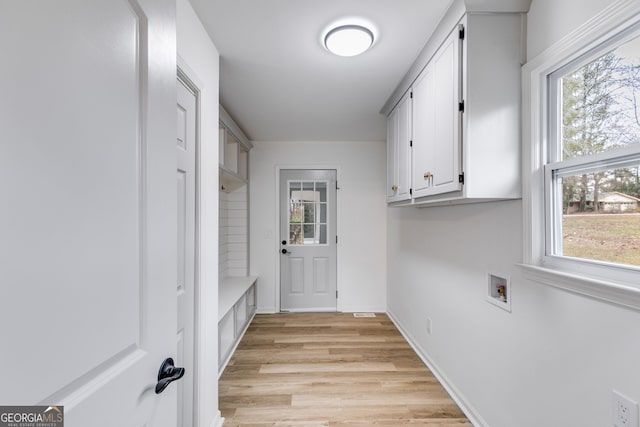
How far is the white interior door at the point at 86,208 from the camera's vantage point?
0.45m

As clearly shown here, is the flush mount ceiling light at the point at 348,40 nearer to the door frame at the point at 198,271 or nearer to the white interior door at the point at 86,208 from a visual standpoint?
the door frame at the point at 198,271

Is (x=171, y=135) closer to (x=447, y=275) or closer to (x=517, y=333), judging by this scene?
(x=517, y=333)

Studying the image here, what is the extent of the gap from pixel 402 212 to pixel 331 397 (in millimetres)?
2045

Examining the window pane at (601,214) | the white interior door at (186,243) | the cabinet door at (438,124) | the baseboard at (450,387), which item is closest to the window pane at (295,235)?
the baseboard at (450,387)

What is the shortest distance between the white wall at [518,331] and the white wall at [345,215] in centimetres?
148

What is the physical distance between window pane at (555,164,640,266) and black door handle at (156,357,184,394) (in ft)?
5.03

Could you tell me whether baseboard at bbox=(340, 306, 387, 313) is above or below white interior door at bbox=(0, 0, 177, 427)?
below

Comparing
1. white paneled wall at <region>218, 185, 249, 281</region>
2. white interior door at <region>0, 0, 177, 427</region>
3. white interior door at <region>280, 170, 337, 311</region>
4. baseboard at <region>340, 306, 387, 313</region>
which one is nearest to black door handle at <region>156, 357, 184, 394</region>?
white interior door at <region>0, 0, 177, 427</region>

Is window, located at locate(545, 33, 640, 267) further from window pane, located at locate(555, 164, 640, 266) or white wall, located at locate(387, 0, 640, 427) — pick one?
white wall, located at locate(387, 0, 640, 427)

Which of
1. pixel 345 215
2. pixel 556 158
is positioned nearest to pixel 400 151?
pixel 556 158

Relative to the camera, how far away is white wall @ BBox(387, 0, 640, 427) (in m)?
1.06

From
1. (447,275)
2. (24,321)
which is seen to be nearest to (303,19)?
(24,321)

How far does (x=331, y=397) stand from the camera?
84.3 inches

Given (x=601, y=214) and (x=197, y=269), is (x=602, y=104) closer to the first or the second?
(x=601, y=214)
